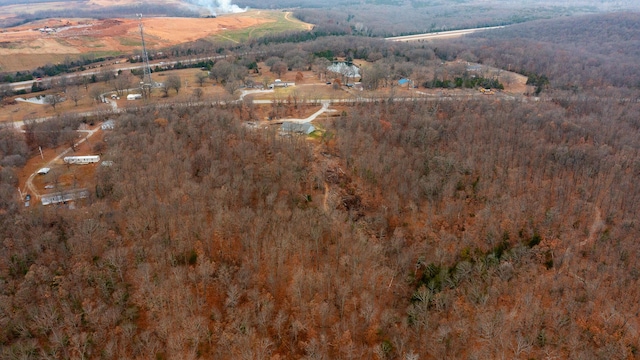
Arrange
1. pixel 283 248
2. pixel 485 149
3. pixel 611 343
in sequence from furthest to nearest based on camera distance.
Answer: pixel 485 149 < pixel 283 248 < pixel 611 343

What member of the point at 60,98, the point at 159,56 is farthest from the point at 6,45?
the point at 60,98

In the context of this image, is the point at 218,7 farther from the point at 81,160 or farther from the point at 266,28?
the point at 81,160

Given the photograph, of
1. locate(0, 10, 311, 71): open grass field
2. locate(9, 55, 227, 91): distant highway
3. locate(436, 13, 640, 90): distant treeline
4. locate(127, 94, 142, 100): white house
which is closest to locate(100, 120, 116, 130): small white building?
locate(127, 94, 142, 100): white house

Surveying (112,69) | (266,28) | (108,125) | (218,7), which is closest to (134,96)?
(108,125)

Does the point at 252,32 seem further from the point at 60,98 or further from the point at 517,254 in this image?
the point at 517,254

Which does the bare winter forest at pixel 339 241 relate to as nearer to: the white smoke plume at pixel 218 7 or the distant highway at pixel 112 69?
the distant highway at pixel 112 69

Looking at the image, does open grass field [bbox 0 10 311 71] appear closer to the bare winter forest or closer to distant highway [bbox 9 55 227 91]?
distant highway [bbox 9 55 227 91]
